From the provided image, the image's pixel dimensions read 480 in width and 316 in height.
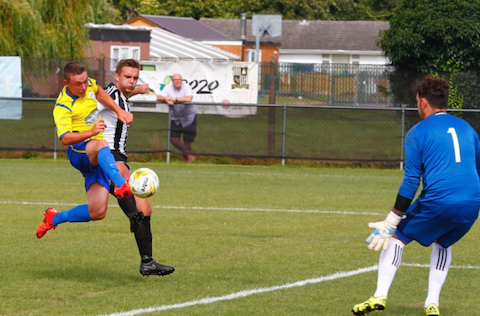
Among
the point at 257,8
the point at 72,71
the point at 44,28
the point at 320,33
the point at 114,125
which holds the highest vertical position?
the point at 257,8

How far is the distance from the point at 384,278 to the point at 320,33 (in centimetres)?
7227

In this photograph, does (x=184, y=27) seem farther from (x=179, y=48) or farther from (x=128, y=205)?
(x=128, y=205)

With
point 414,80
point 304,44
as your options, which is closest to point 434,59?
point 414,80

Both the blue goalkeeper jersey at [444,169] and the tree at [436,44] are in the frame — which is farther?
the tree at [436,44]

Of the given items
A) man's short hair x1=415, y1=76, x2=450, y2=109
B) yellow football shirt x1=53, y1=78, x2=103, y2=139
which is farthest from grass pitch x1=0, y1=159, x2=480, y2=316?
man's short hair x1=415, y1=76, x2=450, y2=109

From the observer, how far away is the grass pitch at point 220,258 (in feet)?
22.0

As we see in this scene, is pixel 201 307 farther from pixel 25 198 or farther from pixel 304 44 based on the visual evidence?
pixel 304 44

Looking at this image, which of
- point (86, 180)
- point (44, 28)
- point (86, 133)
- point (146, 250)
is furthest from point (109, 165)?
point (44, 28)

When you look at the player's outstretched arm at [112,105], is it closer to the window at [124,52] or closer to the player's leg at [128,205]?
the player's leg at [128,205]

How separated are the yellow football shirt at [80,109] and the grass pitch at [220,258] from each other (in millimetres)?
1404

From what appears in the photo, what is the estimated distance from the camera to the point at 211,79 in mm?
22797

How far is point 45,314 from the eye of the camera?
6.24 meters

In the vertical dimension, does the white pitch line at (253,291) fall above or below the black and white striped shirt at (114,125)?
below

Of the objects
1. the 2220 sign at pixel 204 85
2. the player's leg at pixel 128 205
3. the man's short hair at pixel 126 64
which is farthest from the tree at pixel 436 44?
the player's leg at pixel 128 205
